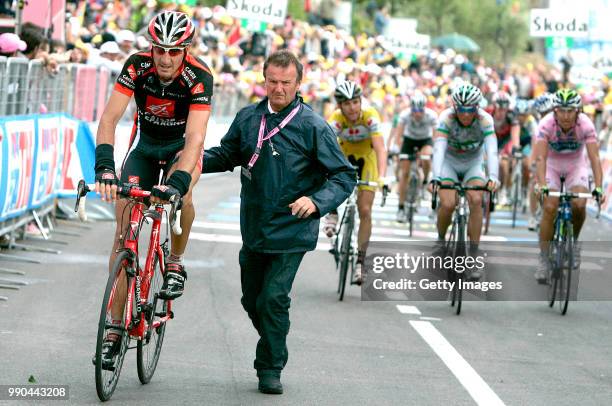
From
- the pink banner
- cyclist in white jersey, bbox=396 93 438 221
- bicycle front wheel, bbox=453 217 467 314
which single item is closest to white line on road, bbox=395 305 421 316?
bicycle front wheel, bbox=453 217 467 314

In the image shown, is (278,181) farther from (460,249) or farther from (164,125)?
(460,249)

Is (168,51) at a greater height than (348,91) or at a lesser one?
greater

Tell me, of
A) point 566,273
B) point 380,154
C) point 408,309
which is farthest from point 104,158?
point 566,273

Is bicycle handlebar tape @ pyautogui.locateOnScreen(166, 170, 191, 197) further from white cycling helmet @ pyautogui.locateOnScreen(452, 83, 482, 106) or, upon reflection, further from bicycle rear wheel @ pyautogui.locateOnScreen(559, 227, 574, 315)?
white cycling helmet @ pyautogui.locateOnScreen(452, 83, 482, 106)

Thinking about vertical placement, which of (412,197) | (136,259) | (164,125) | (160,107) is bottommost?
(412,197)

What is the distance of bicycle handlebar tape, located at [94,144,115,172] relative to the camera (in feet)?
25.7

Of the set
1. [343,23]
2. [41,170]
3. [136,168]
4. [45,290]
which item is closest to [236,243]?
[41,170]

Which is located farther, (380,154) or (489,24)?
(489,24)

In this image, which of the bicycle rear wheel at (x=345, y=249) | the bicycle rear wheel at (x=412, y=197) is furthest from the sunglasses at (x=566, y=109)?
the bicycle rear wheel at (x=412, y=197)

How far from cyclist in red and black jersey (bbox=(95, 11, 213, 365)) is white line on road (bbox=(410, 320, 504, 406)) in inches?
76.9

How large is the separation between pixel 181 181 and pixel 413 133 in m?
14.4

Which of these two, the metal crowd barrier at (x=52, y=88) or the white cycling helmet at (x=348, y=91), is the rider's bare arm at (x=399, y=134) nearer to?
the metal crowd barrier at (x=52, y=88)

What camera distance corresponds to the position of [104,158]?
26.0ft

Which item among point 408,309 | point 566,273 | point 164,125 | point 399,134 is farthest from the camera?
point 399,134
